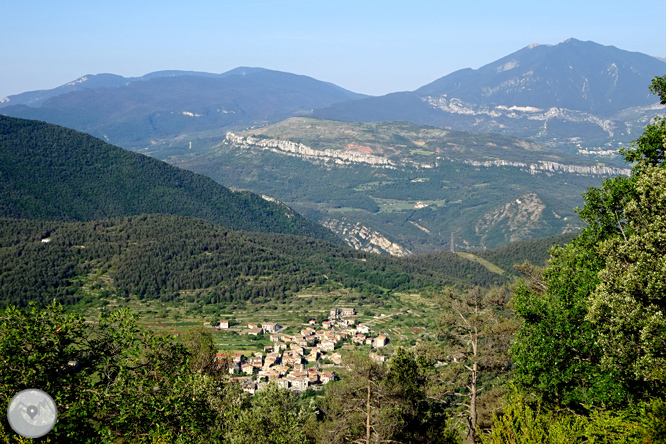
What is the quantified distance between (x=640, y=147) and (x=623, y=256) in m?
8.17

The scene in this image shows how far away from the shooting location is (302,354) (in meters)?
82.9

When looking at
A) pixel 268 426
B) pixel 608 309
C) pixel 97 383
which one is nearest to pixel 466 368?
pixel 268 426

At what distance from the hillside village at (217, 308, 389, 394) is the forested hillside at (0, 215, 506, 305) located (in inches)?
915

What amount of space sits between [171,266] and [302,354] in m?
53.6

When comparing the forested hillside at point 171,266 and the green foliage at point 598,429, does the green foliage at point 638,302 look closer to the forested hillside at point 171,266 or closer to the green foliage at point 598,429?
the green foliage at point 598,429

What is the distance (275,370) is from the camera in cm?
7225

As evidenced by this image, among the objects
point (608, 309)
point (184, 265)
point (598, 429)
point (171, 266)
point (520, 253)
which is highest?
point (608, 309)

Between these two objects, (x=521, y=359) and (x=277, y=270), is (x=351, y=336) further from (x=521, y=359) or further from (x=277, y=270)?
(x=521, y=359)

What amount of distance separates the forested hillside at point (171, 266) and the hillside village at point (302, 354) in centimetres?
2323

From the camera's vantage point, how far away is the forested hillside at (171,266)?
109m

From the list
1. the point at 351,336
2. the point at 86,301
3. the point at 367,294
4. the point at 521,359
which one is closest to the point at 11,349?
the point at 521,359

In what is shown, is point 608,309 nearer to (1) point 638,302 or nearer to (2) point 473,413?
(1) point 638,302

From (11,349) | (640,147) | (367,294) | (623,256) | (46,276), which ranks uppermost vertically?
(640,147)
